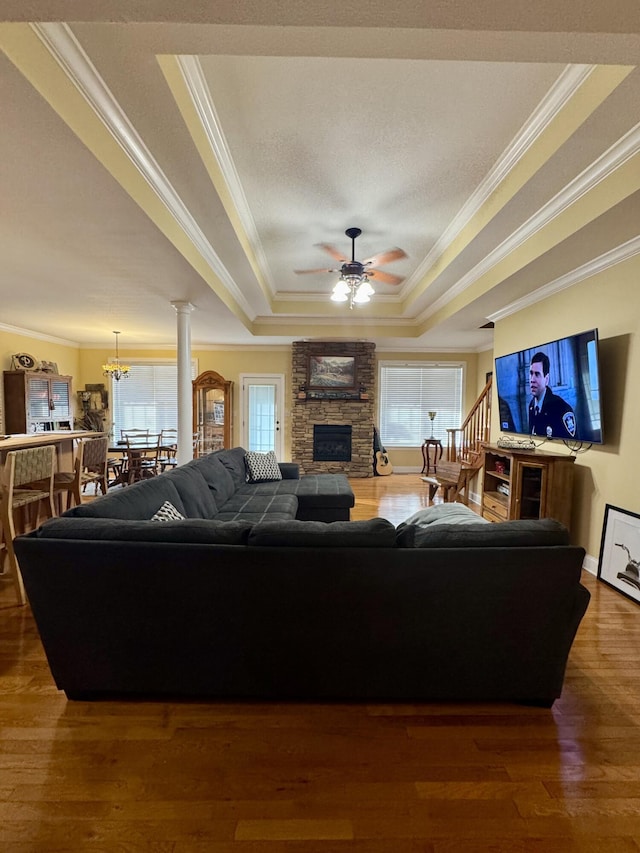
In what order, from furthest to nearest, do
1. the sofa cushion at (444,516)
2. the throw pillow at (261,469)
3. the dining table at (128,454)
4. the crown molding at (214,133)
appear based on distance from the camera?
the dining table at (128,454)
the throw pillow at (261,469)
the sofa cushion at (444,516)
the crown molding at (214,133)

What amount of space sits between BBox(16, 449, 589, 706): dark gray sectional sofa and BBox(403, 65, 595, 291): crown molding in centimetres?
219

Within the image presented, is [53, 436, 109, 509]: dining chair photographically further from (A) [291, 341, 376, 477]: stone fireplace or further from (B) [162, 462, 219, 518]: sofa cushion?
(A) [291, 341, 376, 477]: stone fireplace

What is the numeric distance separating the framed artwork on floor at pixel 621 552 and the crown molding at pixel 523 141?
8.68ft

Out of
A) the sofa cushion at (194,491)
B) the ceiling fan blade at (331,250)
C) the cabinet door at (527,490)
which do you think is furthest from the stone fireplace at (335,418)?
the sofa cushion at (194,491)

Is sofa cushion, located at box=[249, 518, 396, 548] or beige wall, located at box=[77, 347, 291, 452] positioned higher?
beige wall, located at box=[77, 347, 291, 452]

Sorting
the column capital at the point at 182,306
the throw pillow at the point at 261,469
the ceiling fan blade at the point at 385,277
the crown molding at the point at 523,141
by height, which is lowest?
the throw pillow at the point at 261,469

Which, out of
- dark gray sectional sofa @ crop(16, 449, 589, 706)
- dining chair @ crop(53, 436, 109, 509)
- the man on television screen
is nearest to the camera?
dark gray sectional sofa @ crop(16, 449, 589, 706)

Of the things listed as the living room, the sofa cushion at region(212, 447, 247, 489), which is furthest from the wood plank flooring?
the sofa cushion at region(212, 447, 247, 489)

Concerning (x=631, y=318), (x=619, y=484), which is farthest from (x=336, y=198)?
(x=619, y=484)

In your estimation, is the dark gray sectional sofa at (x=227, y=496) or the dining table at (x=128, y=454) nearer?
the dark gray sectional sofa at (x=227, y=496)

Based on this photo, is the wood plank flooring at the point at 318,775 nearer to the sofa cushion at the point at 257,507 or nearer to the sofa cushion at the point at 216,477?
the sofa cushion at the point at 257,507

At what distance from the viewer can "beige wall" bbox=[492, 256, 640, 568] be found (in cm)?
286

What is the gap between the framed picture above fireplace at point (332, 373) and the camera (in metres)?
7.28

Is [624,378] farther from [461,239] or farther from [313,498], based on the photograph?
[313,498]
